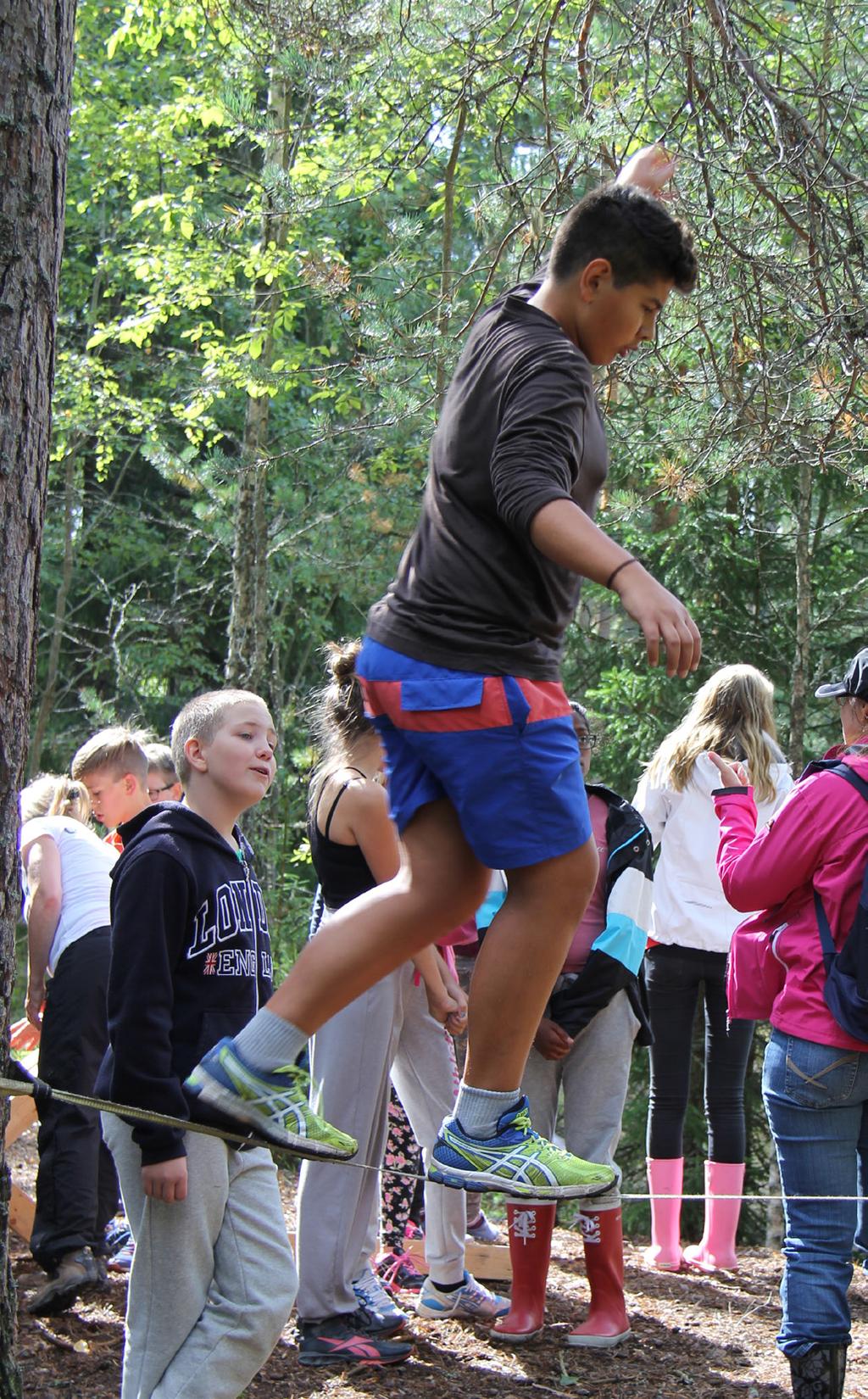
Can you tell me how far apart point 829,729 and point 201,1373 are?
27.6 ft

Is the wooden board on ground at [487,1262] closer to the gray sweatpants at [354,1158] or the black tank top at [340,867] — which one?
the gray sweatpants at [354,1158]

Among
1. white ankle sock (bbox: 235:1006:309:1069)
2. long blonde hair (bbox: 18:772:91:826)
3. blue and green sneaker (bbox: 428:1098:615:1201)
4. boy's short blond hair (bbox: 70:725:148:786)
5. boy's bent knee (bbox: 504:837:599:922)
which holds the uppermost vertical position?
boy's short blond hair (bbox: 70:725:148:786)

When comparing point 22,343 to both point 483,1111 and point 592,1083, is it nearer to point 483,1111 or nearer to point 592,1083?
point 483,1111

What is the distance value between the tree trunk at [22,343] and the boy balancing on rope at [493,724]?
729 millimetres

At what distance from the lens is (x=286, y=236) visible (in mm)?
9938

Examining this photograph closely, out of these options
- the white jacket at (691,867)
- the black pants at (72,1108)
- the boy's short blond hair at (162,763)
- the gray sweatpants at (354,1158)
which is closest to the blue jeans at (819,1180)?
the gray sweatpants at (354,1158)

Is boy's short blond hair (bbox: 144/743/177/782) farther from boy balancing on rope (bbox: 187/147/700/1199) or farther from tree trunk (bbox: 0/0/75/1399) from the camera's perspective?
boy balancing on rope (bbox: 187/147/700/1199)

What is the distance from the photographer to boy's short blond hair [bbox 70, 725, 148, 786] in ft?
17.8

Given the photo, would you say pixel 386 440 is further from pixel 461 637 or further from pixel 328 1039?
pixel 461 637

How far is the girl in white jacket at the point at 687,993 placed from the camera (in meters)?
5.57

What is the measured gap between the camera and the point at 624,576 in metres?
2.25

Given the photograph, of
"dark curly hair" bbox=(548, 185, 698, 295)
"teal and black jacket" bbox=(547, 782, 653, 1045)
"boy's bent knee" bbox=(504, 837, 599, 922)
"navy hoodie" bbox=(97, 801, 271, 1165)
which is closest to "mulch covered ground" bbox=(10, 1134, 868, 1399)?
"teal and black jacket" bbox=(547, 782, 653, 1045)

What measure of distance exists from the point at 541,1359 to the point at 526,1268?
27 cm

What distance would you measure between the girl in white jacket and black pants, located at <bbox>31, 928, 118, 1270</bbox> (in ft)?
7.18
